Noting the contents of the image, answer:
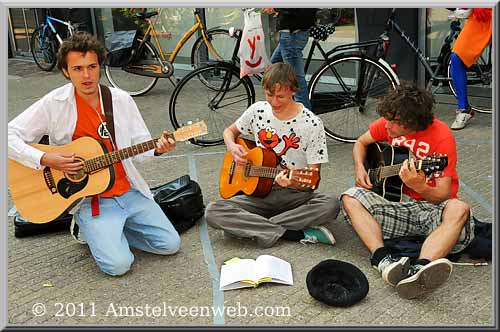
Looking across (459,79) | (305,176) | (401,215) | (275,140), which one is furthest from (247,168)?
(459,79)

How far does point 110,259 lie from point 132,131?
2.62 ft

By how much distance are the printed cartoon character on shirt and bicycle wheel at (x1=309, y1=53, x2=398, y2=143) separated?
184 cm

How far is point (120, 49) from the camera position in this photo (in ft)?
24.5

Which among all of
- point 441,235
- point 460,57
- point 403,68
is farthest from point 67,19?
point 441,235

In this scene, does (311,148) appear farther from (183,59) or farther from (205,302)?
(183,59)

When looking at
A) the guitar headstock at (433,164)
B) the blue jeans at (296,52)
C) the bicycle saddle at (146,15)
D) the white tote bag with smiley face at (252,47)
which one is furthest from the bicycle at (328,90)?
the bicycle saddle at (146,15)

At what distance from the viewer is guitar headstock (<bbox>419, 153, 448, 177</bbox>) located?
10.9ft

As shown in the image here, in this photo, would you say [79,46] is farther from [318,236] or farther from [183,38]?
[183,38]

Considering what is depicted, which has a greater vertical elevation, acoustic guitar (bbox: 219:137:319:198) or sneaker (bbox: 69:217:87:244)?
acoustic guitar (bbox: 219:137:319:198)

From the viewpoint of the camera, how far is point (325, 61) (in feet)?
18.3

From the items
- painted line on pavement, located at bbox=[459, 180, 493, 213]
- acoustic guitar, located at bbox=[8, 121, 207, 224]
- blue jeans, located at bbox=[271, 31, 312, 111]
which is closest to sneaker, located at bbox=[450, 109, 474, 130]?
painted line on pavement, located at bbox=[459, 180, 493, 213]

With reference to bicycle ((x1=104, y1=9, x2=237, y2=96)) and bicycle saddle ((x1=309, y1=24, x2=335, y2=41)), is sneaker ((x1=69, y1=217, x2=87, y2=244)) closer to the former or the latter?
bicycle saddle ((x1=309, y1=24, x2=335, y2=41))

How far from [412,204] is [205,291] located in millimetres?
1281

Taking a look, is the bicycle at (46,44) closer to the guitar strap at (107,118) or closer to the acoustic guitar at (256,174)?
the guitar strap at (107,118)
